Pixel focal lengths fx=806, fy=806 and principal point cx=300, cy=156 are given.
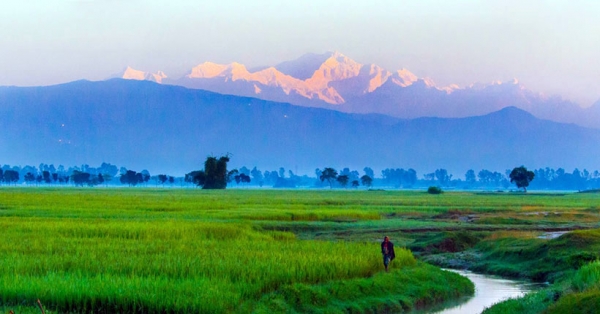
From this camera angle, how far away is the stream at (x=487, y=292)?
2452 centimetres

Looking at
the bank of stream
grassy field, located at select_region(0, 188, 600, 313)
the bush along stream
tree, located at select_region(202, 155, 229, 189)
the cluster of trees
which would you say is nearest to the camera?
grassy field, located at select_region(0, 188, 600, 313)

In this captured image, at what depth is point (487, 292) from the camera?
27609 millimetres

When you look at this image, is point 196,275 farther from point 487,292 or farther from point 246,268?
point 487,292

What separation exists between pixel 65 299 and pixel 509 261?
70.6ft

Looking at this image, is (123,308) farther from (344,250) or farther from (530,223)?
(530,223)

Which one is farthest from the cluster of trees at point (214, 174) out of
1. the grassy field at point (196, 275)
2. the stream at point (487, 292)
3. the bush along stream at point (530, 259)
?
the stream at point (487, 292)

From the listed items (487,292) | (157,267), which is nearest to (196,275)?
(157,267)

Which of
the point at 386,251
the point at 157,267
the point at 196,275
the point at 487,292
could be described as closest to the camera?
the point at 196,275

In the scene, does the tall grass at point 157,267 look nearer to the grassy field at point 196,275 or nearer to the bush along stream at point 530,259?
the grassy field at point 196,275

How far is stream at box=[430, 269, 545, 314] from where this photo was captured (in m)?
24.5

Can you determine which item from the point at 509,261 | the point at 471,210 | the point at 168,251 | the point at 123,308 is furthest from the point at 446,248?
the point at 471,210

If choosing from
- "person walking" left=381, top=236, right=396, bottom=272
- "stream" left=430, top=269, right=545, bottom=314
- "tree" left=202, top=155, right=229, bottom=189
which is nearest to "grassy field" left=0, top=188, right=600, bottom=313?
"person walking" left=381, top=236, right=396, bottom=272

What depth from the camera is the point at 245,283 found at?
20438 millimetres

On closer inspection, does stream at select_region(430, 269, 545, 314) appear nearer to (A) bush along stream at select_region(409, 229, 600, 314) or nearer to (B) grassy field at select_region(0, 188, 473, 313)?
(B) grassy field at select_region(0, 188, 473, 313)
